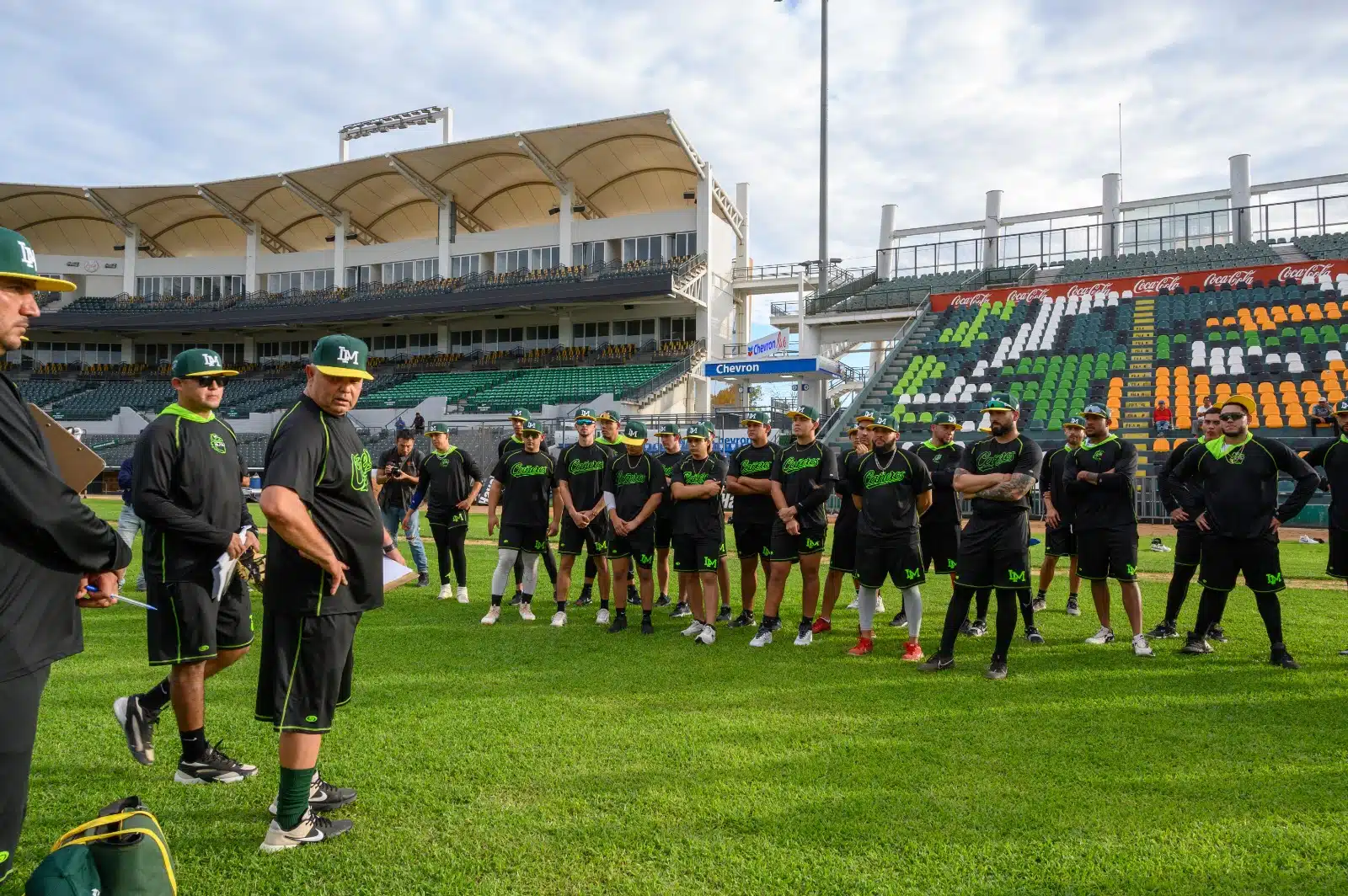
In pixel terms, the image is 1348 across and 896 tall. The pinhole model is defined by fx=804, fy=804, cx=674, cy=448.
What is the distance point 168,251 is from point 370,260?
15089 millimetres

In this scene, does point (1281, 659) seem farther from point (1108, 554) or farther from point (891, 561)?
point (891, 561)

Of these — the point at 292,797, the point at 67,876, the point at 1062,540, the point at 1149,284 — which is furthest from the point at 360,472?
the point at 1149,284

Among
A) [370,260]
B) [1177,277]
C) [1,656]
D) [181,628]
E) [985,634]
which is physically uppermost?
[370,260]

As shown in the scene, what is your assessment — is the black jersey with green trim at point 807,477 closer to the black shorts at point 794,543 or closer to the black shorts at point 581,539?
the black shorts at point 794,543

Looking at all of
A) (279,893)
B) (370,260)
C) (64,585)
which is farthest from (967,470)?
(370,260)

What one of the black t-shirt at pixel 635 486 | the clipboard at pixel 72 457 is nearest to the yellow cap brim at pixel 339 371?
the clipboard at pixel 72 457

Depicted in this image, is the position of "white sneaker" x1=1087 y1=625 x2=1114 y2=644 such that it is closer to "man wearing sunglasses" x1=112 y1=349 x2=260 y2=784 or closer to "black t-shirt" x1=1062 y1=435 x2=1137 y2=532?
"black t-shirt" x1=1062 y1=435 x2=1137 y2=532

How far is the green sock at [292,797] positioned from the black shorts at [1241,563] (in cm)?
691

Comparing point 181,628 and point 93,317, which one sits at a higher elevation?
point 93,317

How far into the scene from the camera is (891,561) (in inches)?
271

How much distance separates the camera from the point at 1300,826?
356cm

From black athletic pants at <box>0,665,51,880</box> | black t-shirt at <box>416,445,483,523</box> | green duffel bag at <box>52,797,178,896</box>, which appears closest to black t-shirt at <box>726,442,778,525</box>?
black t-shirt at <box>416,445,483,523</box>

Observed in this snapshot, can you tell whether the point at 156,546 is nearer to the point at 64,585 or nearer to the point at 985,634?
the point at 64,585

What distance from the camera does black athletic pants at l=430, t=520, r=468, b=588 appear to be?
9531 mm
